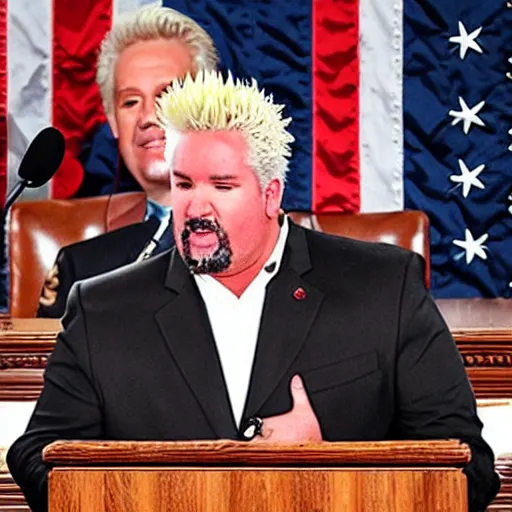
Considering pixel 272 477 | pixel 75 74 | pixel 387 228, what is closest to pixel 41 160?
pixel 387 228

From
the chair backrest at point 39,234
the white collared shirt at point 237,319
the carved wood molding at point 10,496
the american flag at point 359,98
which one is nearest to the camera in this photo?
the white collared shirt at point 237,319

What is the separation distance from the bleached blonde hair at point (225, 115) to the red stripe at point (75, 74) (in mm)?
2127

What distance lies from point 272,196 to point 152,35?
6.13 ft

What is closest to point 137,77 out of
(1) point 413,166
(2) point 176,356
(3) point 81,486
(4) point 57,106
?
(4) point 57,106

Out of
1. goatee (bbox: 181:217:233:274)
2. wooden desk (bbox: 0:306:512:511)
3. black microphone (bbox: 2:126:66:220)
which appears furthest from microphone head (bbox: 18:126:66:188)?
goatee (bbox: 181:217:233:274)

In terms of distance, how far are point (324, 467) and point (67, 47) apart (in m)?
2.96

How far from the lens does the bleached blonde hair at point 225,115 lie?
233 centimetres

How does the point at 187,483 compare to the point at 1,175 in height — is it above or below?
below

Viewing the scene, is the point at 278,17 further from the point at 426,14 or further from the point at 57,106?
the point at 57,106

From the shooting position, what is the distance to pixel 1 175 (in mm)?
4445

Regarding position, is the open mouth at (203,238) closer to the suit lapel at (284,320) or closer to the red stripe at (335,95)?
the suit lapel at (284,320)

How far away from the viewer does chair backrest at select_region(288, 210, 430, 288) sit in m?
3.92

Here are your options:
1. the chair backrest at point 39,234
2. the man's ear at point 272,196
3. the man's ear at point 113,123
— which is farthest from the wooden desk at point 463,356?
the man's ear at point 113,123

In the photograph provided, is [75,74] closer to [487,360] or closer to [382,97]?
[382,97]
